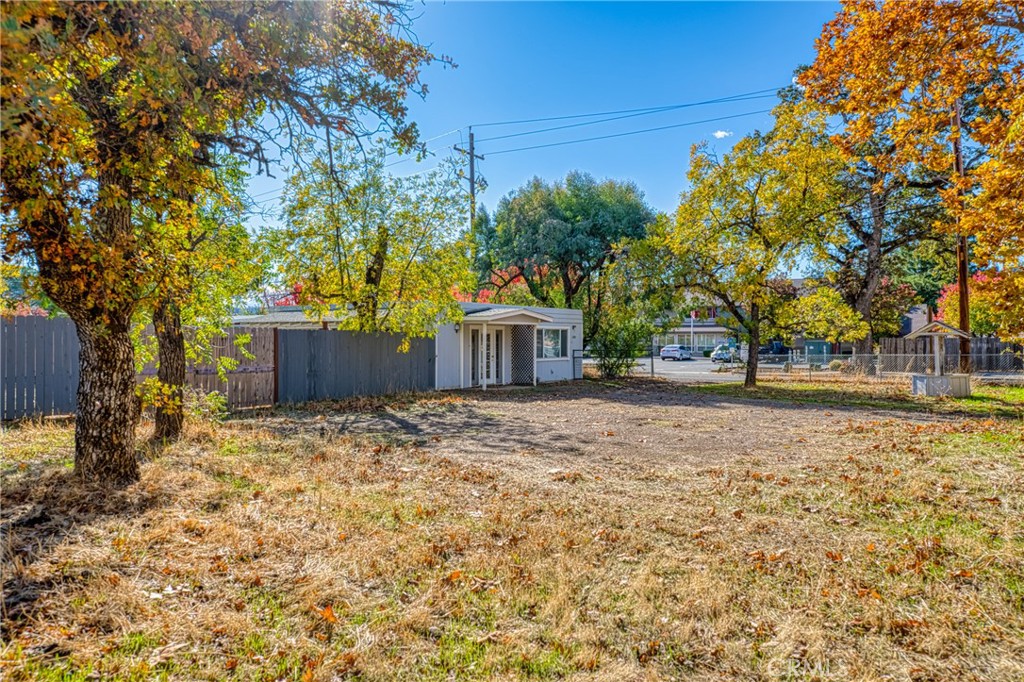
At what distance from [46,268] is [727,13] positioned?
38.5 ft

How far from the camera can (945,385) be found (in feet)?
47.3

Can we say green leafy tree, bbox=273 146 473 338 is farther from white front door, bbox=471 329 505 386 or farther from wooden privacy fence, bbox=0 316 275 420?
wooden privacy fence, bbox=0 316 275 420

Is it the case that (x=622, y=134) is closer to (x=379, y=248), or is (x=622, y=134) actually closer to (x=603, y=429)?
(x=379, y=248)


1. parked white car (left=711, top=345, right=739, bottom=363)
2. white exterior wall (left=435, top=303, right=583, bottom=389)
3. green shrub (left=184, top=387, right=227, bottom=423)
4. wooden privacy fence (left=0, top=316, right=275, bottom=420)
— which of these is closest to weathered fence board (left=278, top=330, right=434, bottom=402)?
white exterior wall (left=435, top=303, right=583, bottom=389)

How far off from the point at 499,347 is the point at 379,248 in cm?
599

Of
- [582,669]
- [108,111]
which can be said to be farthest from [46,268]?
[582,669]

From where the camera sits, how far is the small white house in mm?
16594

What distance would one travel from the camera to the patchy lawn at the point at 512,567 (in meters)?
2.56

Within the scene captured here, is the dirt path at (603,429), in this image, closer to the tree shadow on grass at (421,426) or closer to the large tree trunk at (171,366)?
the tree shadow on grass at (421,426)

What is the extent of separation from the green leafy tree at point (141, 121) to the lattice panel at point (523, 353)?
46.9 ft

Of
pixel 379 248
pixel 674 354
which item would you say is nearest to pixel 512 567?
pixel 379 248

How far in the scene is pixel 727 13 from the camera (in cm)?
1073

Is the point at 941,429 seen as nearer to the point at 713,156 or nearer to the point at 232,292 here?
the point at 713,156

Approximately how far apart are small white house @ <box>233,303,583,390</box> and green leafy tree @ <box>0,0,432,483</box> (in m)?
9.67
